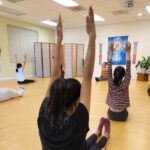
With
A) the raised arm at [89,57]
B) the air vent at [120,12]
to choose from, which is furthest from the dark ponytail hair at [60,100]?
the air vent at [120,12]

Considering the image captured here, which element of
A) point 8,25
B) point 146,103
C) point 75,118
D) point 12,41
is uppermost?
point 8,25

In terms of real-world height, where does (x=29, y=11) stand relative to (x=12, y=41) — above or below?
above

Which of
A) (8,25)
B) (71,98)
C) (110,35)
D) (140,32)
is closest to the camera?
(71,98)

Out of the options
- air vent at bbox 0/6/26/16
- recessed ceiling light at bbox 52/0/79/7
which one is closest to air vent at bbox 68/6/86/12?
recessed ceiling light at bbox 52/0/79/7

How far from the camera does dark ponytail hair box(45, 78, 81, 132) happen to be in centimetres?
81

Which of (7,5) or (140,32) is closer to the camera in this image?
(7,5)

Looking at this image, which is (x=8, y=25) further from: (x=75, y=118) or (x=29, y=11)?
(x=75, y=118)

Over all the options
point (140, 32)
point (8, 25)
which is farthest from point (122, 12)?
point (8, 25)

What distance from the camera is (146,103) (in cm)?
403

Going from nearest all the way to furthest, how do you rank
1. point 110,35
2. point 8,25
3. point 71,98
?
point 71,98 → point 8,25 → point 110,35

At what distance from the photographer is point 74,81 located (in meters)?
0.85

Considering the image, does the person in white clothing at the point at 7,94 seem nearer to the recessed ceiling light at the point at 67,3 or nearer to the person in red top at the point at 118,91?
the person in red top at the point at 118,91

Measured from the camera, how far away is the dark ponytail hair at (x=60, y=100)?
31.8 inches

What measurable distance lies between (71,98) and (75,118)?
0.10 meters
